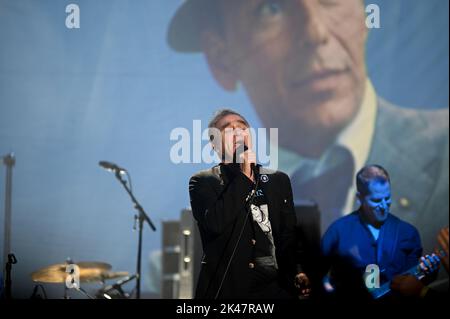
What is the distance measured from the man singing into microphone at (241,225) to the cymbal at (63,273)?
63.6 inches

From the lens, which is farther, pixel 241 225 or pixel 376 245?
pixel 376 245

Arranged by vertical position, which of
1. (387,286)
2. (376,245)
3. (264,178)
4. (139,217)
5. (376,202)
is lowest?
(387,286)

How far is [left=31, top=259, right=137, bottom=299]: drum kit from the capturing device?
4.57 m

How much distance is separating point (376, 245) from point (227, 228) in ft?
5.63

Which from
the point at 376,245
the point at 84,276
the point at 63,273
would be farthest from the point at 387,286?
the point at 63,273

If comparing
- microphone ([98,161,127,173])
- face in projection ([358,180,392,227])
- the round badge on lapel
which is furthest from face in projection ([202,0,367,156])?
the round badge on lapel

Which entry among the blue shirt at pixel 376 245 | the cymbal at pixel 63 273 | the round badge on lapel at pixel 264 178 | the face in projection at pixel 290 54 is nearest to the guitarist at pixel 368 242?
the blue shirt at pixel 376 245

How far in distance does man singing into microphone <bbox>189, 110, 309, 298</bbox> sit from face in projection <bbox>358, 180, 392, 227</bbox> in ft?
4.58

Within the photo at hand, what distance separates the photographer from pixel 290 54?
15.7 feet

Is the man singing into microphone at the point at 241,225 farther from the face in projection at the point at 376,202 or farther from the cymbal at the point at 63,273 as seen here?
the cymbal at the point at 63,273

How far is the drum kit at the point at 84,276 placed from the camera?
457 cm

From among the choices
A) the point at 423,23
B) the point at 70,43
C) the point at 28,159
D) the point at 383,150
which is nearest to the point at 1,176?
the point at 28,159

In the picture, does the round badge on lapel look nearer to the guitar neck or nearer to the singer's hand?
the singer's hand

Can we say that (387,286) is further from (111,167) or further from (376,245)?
(111,167)
